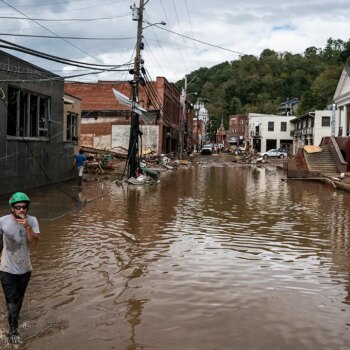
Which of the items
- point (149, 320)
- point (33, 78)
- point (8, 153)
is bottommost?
point (149, 320)

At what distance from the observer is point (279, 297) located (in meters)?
6.62

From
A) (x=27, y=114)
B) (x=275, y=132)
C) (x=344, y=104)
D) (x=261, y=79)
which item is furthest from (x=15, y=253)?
(x=261, y=79)

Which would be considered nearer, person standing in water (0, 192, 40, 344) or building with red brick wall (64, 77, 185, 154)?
person standing in water (0, 192, 40, 344)

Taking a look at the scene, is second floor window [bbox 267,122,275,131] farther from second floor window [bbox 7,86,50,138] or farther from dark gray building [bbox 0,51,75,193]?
second floor window [bbox 7,86,50,138]

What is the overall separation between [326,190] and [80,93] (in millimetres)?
33237

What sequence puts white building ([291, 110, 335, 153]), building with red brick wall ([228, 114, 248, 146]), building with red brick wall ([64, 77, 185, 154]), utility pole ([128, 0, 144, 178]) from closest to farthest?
utility pole ([128, 0, 144, 178])
building with red brick wall ([64, 77, 185, 154])
white building ([291, 110, 335, 153])
building with red brick wall ([228, 114, 248, 146])

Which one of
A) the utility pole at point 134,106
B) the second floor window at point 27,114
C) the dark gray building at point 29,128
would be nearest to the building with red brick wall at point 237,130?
the utility pole at point 134,106

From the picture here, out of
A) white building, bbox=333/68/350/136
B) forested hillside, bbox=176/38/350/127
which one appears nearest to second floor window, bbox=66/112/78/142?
white building, bbox=333/68/350/136

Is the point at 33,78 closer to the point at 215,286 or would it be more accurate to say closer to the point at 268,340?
the point at 215,286

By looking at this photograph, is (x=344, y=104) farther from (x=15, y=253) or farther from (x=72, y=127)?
(x=15, y=253)

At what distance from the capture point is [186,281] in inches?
287

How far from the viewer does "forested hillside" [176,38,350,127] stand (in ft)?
385

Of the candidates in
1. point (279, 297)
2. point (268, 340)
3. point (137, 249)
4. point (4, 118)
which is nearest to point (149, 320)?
point (268, 340)

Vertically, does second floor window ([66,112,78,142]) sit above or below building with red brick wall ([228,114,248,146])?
below
